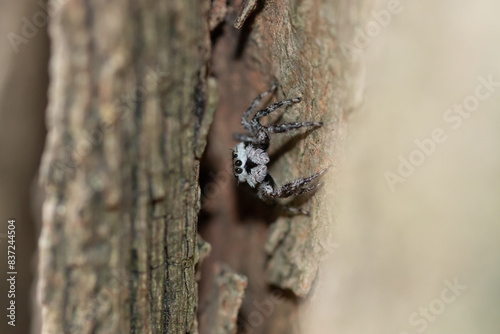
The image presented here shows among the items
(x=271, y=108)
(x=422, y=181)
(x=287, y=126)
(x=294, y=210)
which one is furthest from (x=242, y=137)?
(x=422, y=181)

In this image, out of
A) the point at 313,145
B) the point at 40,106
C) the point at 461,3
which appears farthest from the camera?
the point at 40,106

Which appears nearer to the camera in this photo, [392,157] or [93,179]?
[93,179]

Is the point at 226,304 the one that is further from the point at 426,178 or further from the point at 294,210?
the point at 426,178

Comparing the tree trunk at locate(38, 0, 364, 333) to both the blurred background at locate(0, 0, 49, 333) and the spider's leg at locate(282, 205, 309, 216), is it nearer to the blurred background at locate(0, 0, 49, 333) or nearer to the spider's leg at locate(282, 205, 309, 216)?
the spider's leg at locate(282, 205, 309, 216)

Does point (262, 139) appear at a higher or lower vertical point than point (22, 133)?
lower

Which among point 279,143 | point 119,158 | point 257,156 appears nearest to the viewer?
point 119,158

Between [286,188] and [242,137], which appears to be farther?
[242,137]

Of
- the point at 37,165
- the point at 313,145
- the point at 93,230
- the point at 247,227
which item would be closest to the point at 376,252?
the point at 313,145

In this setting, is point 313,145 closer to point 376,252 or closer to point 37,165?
point 376,252
